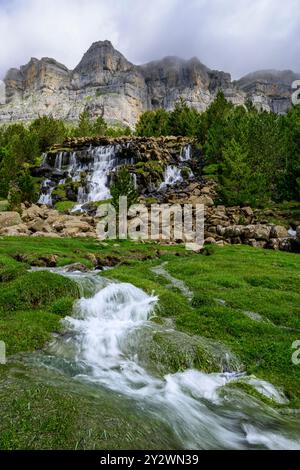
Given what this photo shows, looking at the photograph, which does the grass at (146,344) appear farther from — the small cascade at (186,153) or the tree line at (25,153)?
the small cascade at (186,153)

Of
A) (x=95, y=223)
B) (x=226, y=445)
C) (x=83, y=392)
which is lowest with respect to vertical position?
(x=226, y=445)

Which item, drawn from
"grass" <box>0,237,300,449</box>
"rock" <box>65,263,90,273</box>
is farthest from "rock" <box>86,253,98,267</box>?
"rock" <box>65,263,90,273</box>

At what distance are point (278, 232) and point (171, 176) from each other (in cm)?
5265

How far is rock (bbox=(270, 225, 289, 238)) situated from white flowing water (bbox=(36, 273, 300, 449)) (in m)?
33.1

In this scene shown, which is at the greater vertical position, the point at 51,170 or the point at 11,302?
the point at 51,170

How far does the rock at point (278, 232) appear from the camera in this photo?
1895 inches

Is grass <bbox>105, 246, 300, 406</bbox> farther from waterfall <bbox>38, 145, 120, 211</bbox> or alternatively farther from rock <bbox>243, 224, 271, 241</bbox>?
waterfall <bbox>38, 145, 120, 211</bbox>

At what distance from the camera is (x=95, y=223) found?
61.6 meters

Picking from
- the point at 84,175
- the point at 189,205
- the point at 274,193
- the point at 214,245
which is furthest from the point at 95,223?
the point at 84,175

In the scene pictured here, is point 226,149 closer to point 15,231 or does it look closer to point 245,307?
point 15,231

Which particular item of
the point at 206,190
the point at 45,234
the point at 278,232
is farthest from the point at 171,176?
the point at 278,232

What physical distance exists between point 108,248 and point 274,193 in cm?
4018

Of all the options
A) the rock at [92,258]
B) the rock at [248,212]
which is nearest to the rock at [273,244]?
the rock at [248,212]

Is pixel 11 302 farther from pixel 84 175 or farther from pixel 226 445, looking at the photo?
pixel 84 175
